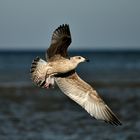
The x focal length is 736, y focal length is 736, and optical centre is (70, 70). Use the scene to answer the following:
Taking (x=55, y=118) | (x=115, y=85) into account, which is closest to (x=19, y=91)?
(x=115, y=85)

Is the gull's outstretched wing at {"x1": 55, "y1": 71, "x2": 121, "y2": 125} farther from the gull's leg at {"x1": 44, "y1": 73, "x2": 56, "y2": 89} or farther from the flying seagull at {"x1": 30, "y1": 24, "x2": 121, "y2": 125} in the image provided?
the gull's leg at {"x1": 44, "y1": 73, "x2": 56, "y2": 89}

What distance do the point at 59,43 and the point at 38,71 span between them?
1.71 feet

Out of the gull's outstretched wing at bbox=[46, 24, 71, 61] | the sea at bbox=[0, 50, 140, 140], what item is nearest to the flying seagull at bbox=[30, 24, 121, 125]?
the gull's outstretched wing at bbox=[46, 24, 71, 61]

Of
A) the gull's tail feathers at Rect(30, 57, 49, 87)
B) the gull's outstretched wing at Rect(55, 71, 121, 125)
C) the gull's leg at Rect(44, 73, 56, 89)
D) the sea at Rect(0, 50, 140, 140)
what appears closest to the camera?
the gull's tail feathers at Rect(30, 57, 49, 87)

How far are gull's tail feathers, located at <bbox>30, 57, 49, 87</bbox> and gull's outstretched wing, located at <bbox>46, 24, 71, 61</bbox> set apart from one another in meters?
0.19

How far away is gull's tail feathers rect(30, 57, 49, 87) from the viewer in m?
10.7

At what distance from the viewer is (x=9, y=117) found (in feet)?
67.6

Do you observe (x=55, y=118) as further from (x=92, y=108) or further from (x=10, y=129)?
(x=92, y=108)

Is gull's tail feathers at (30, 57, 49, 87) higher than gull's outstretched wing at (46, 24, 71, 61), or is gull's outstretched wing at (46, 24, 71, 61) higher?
gull's outstretched wing at (46, 24, 71, 61)

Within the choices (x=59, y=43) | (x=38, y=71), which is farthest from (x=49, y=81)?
(x=59, y=43)

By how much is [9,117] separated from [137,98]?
6246 mm

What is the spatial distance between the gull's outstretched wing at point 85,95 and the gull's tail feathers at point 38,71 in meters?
0.65

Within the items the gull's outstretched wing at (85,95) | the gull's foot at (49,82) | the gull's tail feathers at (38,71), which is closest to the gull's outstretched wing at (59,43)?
the gull's tail feathers at (38,71)

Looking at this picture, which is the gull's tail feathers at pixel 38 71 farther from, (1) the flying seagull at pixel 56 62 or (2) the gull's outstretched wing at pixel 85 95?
(2) the gull's outstretched wing at pixel 85 95
